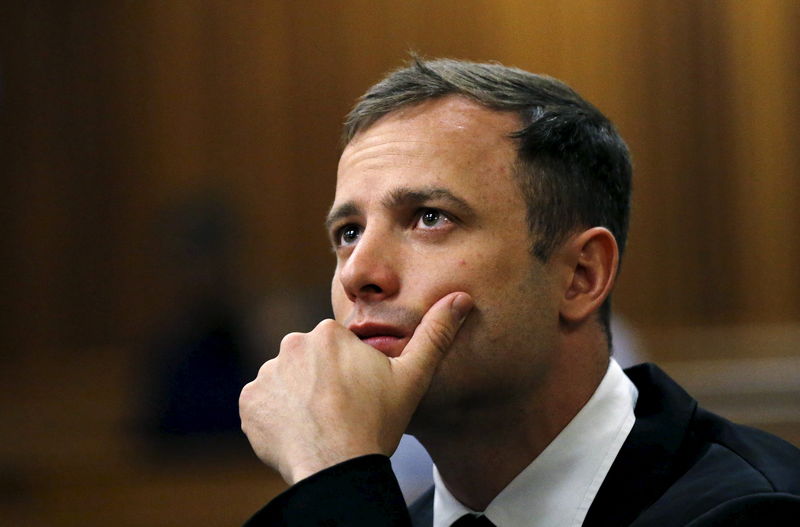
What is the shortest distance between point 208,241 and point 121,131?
0.76 meters

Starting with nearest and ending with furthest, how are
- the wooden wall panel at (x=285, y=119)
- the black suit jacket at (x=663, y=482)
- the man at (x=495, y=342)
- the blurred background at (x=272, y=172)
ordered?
1. the black suit jacket at (x=663, y=482)
2. the man at (x=495, y=342)
3. the blurred background at (x=272, y=172)
4. the wooden wall panel at (x=285, y=119)

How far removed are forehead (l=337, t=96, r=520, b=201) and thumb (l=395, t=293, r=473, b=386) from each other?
0.20m

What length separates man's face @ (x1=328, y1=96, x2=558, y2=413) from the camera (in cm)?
160

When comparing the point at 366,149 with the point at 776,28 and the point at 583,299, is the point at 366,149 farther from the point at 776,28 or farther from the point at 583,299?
the point at 776,28

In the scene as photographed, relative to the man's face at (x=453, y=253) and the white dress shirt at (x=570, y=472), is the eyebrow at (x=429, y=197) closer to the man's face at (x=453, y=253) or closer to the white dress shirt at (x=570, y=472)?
the man's face at (x=453, y=253)

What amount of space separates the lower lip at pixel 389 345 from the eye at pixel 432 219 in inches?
7.8

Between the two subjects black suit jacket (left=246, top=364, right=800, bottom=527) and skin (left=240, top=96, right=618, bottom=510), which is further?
skin (left=240, top=96, right=618, bottom=510)

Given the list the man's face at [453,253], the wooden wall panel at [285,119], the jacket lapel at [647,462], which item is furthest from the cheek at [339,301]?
the wooden wall panel at [285,119]

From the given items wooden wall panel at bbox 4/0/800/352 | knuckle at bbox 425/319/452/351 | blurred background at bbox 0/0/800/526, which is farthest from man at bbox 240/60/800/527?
wooden wall panel at bbox 4/0/800/352

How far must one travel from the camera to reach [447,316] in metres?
1.56

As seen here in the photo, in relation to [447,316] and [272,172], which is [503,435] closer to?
[447,316]

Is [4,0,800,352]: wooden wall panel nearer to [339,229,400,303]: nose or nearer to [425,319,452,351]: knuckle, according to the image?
[339,229,400,303]: nose

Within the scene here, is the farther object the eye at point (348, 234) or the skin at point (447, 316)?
the eye at point (348, 234)

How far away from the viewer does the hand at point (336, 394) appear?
4.56 ft
